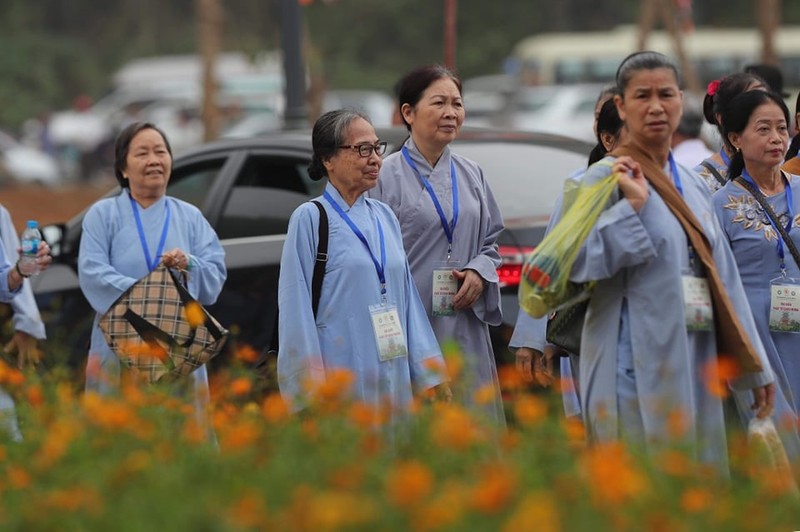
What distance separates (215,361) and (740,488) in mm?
4404

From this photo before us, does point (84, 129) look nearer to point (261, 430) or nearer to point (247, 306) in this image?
point (247, 306)

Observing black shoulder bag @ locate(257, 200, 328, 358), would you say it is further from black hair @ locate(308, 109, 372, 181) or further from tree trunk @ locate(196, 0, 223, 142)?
tree trunk @ locate(196, 0, 223, 142)

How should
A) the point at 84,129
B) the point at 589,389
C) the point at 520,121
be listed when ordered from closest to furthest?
1. the point at 589,389
2. the point at 520,121
3. the point at 84,129

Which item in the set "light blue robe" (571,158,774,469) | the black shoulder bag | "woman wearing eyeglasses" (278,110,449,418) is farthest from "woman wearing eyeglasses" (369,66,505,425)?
"light blue robe" (571,158,774,469)

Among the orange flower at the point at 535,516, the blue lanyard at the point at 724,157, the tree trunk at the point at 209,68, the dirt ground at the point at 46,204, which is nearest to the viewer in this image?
the orange flower at the point at 535,516

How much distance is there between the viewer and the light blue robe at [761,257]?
19.5ft

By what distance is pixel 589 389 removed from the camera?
5.07m

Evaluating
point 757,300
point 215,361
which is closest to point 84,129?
point 215,361

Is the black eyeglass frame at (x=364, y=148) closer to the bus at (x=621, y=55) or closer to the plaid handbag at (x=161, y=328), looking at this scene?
the plaid handbag at (x=161, y=328)

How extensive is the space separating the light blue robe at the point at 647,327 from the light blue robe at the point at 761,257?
0.92m

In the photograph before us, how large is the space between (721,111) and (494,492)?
349 centimetres

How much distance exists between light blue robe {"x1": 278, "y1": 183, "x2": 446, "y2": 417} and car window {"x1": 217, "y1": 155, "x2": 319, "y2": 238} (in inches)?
76.2

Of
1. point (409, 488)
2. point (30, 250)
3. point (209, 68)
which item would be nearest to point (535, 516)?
point (409, 488)

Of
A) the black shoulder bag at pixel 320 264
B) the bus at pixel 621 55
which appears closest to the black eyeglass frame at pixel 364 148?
the black shoulder bag at pixel 320 264
